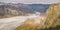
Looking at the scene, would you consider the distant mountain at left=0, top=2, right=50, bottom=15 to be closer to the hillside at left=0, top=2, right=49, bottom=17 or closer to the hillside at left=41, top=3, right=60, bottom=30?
the hillside at left=0, top=2, right=49, bottom=17

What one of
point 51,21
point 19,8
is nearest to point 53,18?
point 51,21

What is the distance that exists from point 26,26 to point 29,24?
0.15 ft

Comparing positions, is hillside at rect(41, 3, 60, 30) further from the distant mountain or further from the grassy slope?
the distant mountain

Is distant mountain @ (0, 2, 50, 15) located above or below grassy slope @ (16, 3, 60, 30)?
above

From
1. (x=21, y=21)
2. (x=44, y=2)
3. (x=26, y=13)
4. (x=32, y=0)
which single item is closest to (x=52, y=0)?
(x=44, y=2)

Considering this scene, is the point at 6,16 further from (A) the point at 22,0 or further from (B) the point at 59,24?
(B) the point at 59,24

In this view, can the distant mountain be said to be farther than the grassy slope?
Yes

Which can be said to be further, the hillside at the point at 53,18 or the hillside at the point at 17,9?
the hillside at the point at 17,9

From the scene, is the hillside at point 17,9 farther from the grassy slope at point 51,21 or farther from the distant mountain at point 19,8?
the grassy slope at point 51,21

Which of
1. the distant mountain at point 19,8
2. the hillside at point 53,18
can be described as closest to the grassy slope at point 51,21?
the hillside at point 53,18

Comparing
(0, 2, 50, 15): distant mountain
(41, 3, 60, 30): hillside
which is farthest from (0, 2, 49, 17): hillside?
(41, 3, 60, 30): hillside

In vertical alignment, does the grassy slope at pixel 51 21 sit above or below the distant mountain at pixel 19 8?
below

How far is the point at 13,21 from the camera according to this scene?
1609 millimetres

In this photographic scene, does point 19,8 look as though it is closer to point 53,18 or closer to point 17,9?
point 17,9
